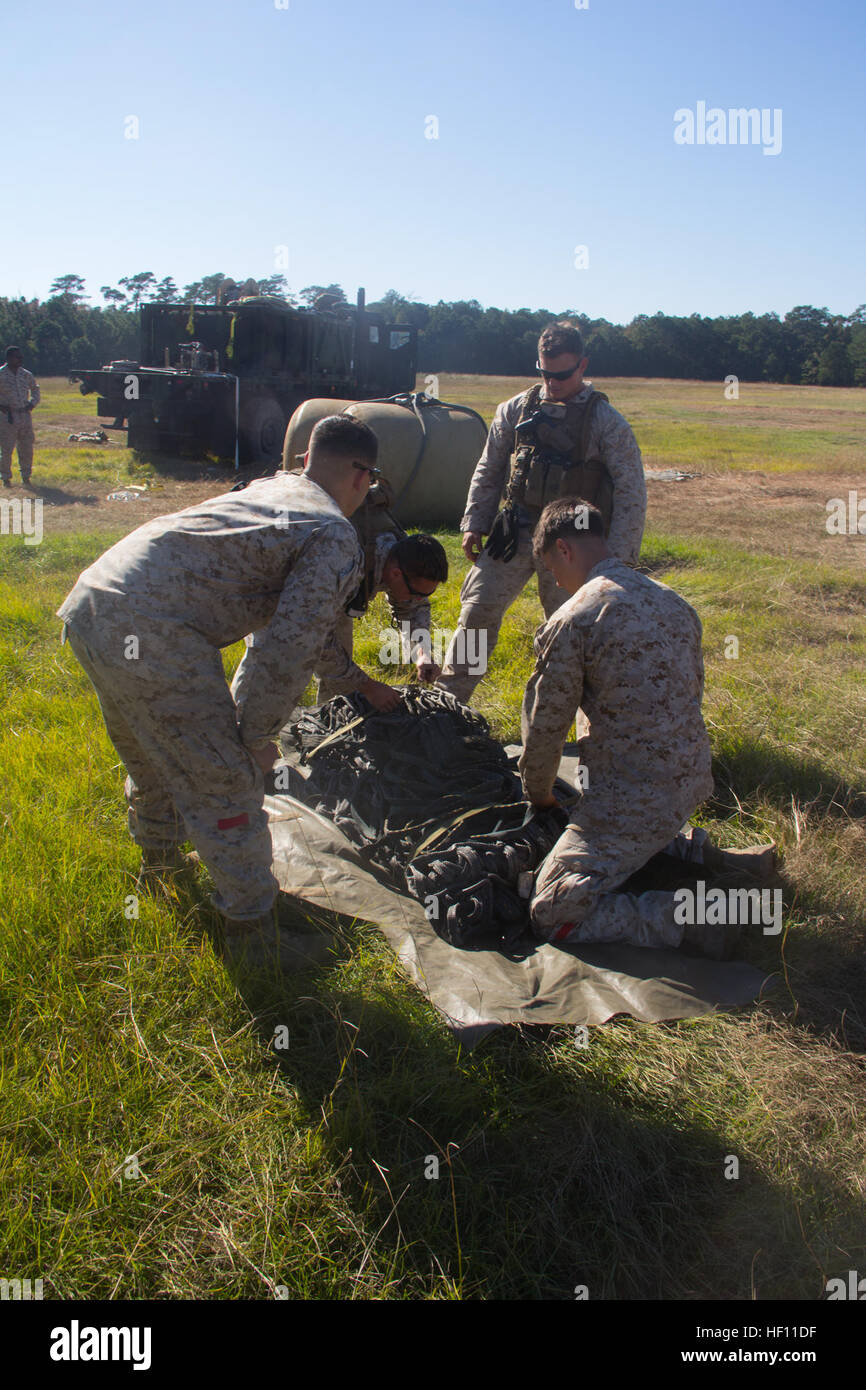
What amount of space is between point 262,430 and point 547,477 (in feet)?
36.3

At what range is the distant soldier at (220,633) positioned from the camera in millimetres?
2582

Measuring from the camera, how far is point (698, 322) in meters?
49.0

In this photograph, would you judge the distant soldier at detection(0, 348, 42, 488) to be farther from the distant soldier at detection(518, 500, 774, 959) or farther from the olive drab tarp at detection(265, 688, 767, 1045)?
the distant soldier at detection(518, 500, 774, 959)

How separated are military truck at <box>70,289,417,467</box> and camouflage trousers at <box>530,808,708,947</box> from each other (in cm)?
1273

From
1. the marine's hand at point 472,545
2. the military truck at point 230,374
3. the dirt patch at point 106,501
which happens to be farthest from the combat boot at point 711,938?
the military truck at point 230,374

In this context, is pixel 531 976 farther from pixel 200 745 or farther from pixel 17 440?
pixel 17 440

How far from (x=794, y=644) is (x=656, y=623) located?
377 centimetres

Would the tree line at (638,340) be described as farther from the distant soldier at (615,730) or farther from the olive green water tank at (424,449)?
the distant soldier at (615,730)

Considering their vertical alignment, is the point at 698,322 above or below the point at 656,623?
above

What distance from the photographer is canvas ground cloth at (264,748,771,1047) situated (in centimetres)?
264

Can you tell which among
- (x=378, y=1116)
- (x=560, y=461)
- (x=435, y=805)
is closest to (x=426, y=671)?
(x=435, y=805)
